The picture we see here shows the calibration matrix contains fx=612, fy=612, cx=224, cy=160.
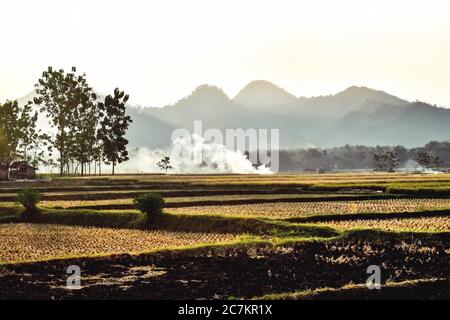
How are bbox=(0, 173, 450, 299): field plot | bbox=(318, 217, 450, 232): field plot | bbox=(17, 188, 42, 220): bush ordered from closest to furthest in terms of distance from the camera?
bbox=(0, 173, 450, 299): field plot, bbox=(318, 217, 450, 232): field plot, bbox=(17, 188, 42, 220): bush

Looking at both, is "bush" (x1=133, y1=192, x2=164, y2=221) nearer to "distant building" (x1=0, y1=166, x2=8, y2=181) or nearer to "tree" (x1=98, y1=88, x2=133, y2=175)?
"distant building" (x1=0, y1=166, x2=8, y2=181)

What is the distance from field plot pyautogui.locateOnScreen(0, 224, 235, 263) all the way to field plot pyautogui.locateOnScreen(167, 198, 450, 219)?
4934mm

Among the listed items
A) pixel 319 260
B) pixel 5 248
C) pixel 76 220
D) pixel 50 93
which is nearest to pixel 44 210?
pixel 76 220

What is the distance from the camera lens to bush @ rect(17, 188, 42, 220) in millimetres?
34188

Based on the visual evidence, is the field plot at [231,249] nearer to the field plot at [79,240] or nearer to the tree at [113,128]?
the field plot at [79,240]

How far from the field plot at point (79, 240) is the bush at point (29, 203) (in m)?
4.16

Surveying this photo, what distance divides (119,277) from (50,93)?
7482cm

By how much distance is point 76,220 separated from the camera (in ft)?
107

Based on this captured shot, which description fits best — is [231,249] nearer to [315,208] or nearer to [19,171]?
[315,208]

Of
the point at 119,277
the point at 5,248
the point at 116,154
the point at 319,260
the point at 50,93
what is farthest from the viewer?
the point at 116,154

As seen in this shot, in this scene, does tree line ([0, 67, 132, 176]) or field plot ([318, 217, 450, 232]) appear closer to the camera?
field plot ([318, 217, 450, 232])

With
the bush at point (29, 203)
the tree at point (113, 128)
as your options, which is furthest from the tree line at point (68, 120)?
the bush at point (29, 203)

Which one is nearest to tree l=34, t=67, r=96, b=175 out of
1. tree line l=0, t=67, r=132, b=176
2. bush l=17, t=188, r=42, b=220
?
tree line l=0, t=67, r=132, b=176
